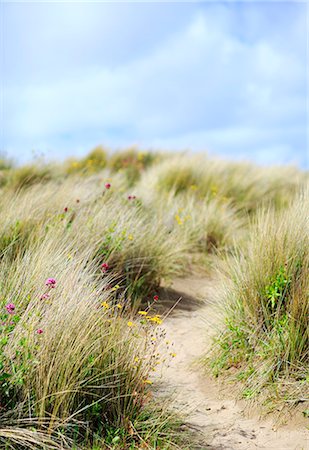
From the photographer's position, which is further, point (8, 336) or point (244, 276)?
point (244, 276)

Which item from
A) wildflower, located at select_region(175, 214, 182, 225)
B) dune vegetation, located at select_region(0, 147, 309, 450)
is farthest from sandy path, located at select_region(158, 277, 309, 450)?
wildflower, located at select_region(175, 214, 182, 225)

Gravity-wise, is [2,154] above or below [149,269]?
above

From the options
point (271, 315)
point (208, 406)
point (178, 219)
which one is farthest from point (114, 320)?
point (178, 219)

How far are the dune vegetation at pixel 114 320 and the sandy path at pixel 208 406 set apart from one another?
0.51 feet

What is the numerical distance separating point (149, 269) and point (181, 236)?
65.1 inches

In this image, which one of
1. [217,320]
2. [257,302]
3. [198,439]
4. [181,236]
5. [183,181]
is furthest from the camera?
[183,181]

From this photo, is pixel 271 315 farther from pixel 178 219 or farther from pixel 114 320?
pixel 178 219

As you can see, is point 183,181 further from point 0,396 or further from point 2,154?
point 0,396

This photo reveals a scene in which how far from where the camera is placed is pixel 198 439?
3848 mm

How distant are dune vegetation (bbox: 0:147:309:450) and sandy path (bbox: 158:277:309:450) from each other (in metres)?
0.16

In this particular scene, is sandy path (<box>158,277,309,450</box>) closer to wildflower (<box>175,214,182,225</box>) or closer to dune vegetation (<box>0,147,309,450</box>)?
dune vegetation (<box>0,147,309,450</box>)

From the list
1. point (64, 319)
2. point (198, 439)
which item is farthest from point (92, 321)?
point (198, 439)

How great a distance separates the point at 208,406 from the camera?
444 centimetres

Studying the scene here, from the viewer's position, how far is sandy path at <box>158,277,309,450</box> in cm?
387
